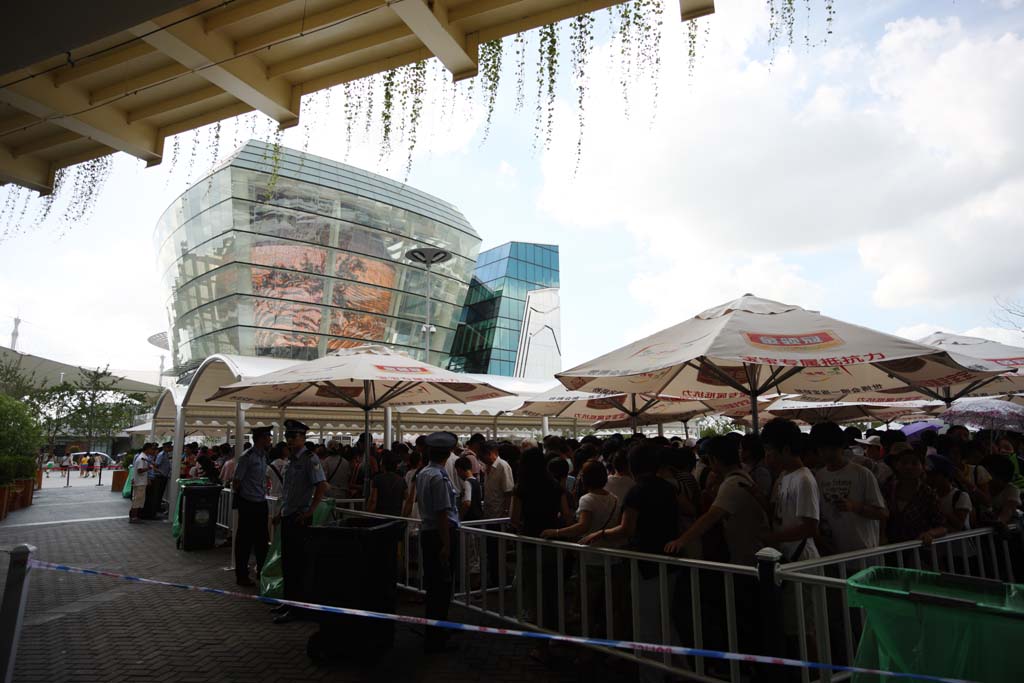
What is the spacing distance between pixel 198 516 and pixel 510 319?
160 feet

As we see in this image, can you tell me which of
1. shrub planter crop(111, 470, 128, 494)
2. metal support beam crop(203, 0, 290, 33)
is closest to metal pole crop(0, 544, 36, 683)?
metal support beam crop(203, 0, 290, 33)

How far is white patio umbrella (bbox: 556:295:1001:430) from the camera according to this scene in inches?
181

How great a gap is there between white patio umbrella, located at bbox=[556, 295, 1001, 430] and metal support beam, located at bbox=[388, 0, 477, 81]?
10.0 ft

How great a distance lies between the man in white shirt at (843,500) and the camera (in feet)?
13.9

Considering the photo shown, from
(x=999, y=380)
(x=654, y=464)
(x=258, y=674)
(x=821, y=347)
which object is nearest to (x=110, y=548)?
(x=258, y=674)

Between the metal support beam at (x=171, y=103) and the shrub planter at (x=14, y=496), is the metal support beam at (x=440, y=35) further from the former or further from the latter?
the shrub planter at (x=14, y=496)

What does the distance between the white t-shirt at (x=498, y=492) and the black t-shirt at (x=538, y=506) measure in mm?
2558

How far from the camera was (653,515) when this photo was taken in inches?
172

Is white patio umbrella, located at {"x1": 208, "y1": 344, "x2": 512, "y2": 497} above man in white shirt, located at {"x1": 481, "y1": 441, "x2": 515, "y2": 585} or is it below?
above

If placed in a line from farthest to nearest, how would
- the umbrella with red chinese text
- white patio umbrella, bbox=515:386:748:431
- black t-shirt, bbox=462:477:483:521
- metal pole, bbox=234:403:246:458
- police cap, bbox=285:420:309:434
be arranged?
metal pole, bbox=234:403:246:458
white patio umbrella, bbox=515:386:748:431
black t-shirt, bbox=462:477:483:521
police cap, bbox=285:420:309:434
the umbrella with red chinese text

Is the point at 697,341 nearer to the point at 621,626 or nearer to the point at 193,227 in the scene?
the point at 621,626

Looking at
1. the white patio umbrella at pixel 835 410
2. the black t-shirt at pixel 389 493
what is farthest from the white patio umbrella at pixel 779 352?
the white patio umbrella at pixel 835 410

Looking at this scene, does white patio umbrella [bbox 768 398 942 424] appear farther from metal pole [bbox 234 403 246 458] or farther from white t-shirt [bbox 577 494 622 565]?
metal pole [bbox 234 403 246 458]

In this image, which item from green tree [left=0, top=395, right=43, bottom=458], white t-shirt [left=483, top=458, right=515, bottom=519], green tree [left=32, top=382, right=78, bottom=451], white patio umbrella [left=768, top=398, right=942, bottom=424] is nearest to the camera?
white t-shirt [left=483, top=458, right=515, bottom=519]
